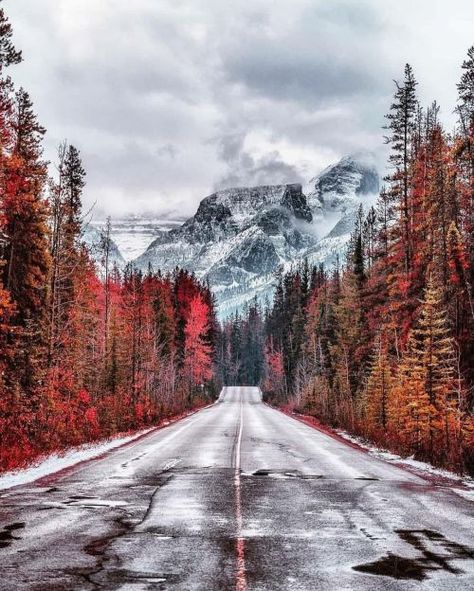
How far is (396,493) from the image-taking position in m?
12.7

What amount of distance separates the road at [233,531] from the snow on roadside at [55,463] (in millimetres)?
598

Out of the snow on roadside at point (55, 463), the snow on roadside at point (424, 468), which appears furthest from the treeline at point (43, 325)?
the snow on roadside at point (424, 468)

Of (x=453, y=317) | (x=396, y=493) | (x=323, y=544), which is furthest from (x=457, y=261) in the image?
(x=323, y=544)

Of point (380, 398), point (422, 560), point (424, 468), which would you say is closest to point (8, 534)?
point (422, 560)

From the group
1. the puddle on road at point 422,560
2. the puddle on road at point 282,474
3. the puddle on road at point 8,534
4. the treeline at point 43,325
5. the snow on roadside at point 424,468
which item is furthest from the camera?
the treeline at point 43,325

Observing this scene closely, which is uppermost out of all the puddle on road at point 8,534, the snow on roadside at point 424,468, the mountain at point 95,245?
Answer: the mountain at point 95,245

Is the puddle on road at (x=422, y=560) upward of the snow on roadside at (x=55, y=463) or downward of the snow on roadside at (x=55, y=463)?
upward

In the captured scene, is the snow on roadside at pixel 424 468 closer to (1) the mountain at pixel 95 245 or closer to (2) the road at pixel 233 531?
(2) the road at pixel 233 531

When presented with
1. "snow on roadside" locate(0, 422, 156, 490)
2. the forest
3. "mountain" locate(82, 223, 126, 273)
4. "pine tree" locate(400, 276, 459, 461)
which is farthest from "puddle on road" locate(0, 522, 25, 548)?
"mountain" locate(82, 223, 126, 273)

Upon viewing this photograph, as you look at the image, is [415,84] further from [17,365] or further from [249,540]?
[249,540]

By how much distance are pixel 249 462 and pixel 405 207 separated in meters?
26.8

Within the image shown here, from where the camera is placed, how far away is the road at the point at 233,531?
6.37 metres

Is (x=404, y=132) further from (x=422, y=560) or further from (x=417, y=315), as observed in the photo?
(x=422, y=560)

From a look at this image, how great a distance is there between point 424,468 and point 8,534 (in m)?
13.1
